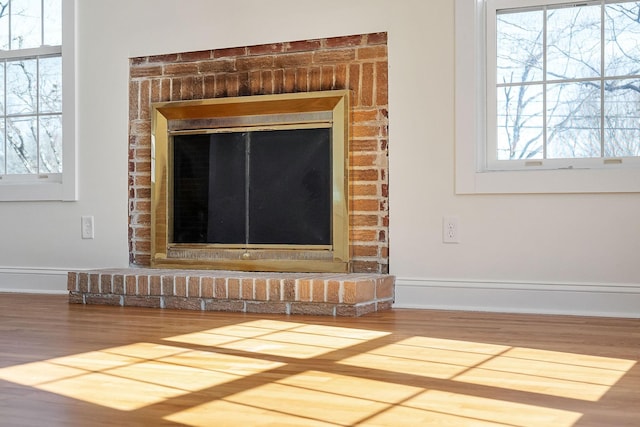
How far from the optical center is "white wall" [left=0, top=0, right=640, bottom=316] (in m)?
3.89

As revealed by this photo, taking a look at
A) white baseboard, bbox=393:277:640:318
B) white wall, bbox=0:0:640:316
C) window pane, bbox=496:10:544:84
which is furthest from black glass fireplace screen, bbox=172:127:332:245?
window pane, bbox=496:10:544:84

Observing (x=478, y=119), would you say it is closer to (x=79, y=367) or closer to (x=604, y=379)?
(x=604, y=379)

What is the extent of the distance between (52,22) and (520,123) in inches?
116

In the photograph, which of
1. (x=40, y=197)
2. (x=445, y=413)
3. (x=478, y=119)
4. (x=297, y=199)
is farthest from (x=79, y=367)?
(x=40, y=197)

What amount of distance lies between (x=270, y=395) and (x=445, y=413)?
1.52 ft

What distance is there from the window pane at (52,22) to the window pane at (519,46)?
2.70m

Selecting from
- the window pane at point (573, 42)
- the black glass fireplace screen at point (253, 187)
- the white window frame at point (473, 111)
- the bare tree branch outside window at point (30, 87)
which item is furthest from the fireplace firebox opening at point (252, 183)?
the window pane at point (573, 42)

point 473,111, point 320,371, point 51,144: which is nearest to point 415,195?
point 473,111

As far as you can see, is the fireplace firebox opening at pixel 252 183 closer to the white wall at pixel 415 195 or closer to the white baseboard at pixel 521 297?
the white wall at pixel 415 195

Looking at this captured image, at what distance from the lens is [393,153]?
168 inches

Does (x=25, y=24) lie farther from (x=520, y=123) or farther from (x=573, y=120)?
(x=573, y=120)

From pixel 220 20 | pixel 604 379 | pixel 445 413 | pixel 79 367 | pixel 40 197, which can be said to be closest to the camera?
pixel 445 413

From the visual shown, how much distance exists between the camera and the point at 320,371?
8.18 ft

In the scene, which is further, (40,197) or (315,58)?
(40,197)
